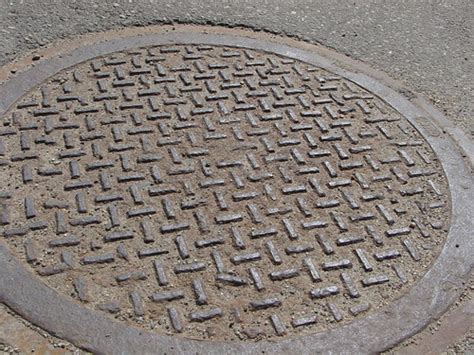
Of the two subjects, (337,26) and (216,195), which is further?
(337,26)

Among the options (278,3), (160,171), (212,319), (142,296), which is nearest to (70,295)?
(142,296)

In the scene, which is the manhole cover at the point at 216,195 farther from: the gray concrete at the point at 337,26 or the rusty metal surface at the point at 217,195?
the gray concrete at the point at 337,26

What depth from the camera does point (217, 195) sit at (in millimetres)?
2848

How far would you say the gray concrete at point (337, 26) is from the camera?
3795mm

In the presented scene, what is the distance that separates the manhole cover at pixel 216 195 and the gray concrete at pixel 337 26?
15.1 inches

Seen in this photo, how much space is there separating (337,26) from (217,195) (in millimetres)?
1960

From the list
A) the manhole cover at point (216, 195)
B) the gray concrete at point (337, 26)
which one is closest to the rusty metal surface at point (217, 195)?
the manhole cover at point (216, 195)

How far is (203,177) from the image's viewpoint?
2.94 meters

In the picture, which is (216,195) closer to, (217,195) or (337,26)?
(217,195)

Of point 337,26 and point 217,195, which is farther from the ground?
point 337,26

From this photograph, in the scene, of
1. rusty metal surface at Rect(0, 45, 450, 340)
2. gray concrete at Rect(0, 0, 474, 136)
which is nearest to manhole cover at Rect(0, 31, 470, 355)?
rusty metal surface at Rect(0, 45, 450, 340)

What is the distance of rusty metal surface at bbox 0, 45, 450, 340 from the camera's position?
245 cm

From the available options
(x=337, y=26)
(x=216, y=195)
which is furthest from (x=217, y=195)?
(x=337, y=26)

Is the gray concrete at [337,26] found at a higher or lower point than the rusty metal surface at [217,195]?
higher
